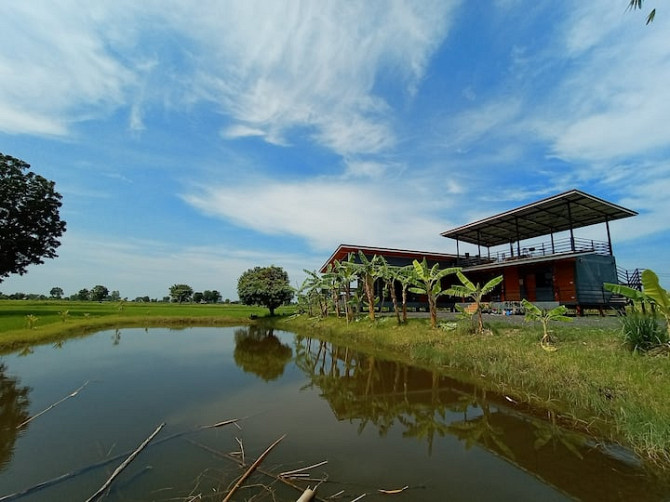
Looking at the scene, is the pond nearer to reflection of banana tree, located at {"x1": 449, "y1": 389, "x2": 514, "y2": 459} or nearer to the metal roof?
reflection of banana tree, located at {"x1": 449, "y1": 389, "x2": 514, "y2": 459}

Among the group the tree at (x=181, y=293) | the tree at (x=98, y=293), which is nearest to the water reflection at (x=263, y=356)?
the tree at (x=181, y=293)

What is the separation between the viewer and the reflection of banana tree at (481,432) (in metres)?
5.72

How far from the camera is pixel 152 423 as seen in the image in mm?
6660

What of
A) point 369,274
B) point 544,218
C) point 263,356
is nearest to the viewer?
point 263,356

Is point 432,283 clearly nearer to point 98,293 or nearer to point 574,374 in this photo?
point 574,374

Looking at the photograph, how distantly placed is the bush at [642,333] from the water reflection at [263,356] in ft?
34.9

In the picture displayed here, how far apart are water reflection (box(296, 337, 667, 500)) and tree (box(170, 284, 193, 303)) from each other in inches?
3343

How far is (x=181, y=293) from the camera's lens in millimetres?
86000

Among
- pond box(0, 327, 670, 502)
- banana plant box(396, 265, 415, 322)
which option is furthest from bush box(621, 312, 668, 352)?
banana plant box(396, 265, 415, 322)

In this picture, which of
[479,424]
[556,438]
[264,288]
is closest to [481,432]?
[479,424]

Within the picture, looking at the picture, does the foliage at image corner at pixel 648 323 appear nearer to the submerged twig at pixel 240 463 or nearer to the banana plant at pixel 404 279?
the submerged twig at pixel 240 463

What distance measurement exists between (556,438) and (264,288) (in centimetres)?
2811

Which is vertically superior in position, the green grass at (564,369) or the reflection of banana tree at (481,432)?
the green grass at (564,369)

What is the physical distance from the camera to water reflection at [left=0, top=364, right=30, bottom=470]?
5.41m
